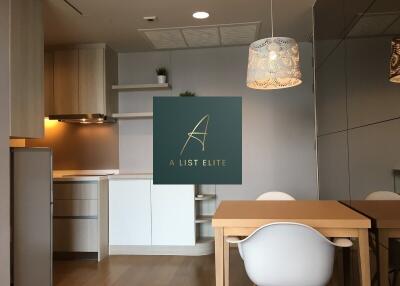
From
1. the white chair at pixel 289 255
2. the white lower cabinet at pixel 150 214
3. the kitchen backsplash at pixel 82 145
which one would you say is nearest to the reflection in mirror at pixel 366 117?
the white chair at pixel 289 255

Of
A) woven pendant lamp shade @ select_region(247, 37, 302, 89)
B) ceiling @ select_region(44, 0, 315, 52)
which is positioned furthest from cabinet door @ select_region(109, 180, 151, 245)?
woven pendant lamp shade @ select_region(247, 37, 302, 89)

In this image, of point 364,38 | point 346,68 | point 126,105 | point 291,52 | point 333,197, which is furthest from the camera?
point 126,105

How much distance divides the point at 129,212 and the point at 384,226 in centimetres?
280

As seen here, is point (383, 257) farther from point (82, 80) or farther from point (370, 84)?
point (82, 80)

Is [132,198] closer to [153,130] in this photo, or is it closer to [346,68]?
[153,130]

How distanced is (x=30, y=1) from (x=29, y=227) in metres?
1.74

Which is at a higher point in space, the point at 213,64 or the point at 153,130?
the point at 213,64

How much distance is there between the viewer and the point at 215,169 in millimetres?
3982

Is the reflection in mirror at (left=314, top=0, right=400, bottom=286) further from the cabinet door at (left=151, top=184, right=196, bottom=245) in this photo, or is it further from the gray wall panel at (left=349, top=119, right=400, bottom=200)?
the cabinet door at (left=151, top=184, right=196, bottom=245)

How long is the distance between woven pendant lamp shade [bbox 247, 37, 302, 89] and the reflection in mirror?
41 centimetres

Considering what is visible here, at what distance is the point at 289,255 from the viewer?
5.88 ft

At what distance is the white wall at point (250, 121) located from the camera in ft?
14.3

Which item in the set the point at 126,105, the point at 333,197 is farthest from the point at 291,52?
the point at 126,105

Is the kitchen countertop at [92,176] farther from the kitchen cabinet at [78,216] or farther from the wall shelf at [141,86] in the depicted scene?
the wall shelf at [141,86]
